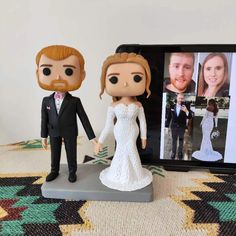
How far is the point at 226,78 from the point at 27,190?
1.47ft

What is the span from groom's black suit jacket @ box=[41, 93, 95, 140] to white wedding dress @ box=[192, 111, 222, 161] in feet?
0.79

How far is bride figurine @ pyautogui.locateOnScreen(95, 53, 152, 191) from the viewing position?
450 mm

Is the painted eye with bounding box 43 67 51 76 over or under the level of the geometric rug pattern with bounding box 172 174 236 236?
over

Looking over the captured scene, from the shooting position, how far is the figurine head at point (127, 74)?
0.45 m

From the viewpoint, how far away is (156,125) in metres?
0.57

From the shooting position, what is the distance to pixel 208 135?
0.57 meters

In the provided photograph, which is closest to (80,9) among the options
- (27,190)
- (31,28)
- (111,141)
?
(31,28)

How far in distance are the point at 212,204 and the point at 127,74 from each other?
0.87 feet

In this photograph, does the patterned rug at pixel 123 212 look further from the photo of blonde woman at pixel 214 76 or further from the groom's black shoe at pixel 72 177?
the photo of blonde woman at pixel 214 76

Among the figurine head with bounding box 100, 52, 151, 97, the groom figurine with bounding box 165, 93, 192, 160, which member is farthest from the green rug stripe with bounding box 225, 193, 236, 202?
the figurine head with bounding box 100, 52, 151, 97

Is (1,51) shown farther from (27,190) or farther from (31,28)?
(27,190)

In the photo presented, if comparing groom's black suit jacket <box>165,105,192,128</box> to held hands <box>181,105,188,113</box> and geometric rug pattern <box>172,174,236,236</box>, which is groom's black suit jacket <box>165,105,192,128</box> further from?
geometric rug pattern <box>172,174,236,236</box>

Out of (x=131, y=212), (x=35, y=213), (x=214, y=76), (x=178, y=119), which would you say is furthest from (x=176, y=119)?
(x=35, y=213)

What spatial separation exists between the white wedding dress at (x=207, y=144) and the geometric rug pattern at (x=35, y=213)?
10.7 inches
